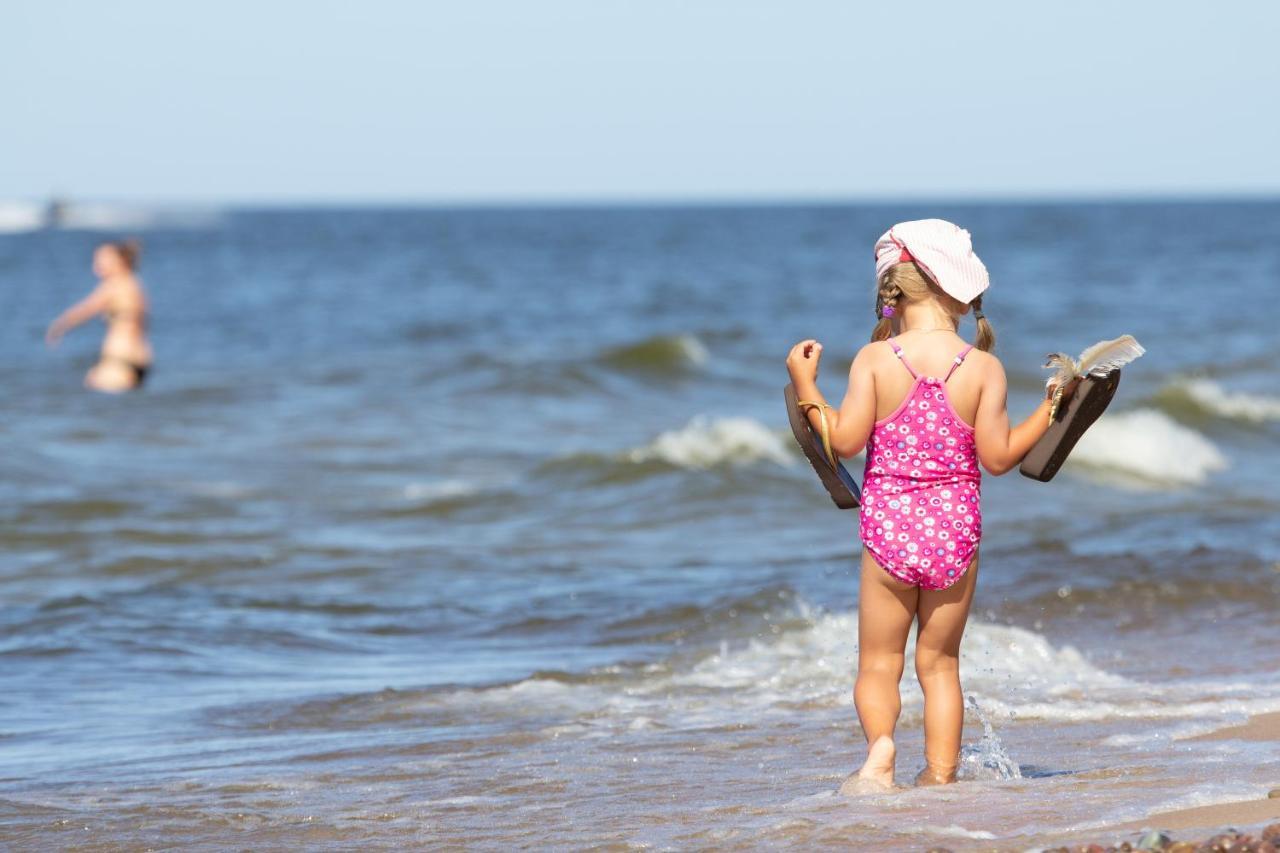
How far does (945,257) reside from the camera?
4414mm

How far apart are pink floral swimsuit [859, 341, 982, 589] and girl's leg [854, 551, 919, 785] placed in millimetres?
64

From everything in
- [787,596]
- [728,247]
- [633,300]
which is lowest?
[787,596]

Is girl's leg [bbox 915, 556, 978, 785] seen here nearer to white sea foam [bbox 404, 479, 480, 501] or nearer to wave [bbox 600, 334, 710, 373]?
white sea foam [bbox 404, 479, 480, 501]

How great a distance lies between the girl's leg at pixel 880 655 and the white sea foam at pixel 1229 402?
1351 centimetres

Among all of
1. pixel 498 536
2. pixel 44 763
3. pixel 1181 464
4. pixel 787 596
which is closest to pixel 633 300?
pixel 1181 464

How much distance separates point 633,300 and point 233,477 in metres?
23.4

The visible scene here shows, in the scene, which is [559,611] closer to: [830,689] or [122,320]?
[830,689]

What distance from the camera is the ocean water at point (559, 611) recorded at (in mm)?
4789

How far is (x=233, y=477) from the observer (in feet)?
45.1

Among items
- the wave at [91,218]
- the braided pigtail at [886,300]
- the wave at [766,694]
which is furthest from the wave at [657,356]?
the wave at [91,218]

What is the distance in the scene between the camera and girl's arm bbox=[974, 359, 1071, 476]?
4.38m

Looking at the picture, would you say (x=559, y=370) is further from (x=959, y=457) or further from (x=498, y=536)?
(x=959, y=457)

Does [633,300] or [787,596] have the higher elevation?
[633,300]

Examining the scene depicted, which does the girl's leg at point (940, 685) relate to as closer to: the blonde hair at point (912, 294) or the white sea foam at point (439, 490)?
the blonde hair at point (912, 294)
